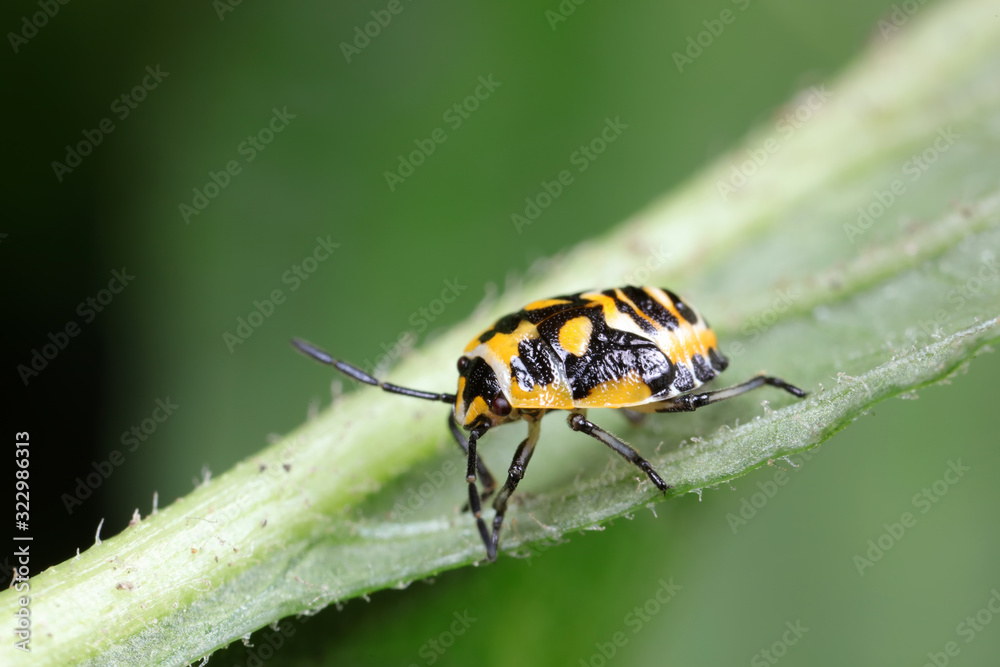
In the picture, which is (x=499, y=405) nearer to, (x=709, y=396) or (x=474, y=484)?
(x=474, y=484)

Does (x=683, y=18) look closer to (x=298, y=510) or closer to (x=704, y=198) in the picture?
(x=704, y=198)

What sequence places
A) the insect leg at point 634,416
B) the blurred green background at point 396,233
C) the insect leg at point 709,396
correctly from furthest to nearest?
the blurred green background at point 396,233 < the insect leg at point 634,416 < the insect leg at point 709,396

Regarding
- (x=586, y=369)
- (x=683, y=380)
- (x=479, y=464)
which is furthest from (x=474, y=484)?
(x=683, y=380)

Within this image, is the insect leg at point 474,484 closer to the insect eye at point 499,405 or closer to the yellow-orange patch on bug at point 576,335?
the insect eye at point 499,405

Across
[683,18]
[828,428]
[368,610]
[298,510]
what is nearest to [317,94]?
[683,18]

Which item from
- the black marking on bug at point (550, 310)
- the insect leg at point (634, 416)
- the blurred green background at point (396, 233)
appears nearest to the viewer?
the black marking on bug at point (550, 310)

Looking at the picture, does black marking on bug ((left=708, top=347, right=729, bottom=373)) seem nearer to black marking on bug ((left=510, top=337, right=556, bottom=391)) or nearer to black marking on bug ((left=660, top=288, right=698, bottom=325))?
black marking on bug ((left=660, top=288, right=698, bottom=325))

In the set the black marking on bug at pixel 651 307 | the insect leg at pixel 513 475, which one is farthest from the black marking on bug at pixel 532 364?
the black marking on bug at pixel 651 307
